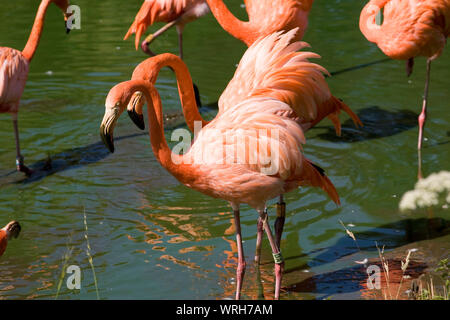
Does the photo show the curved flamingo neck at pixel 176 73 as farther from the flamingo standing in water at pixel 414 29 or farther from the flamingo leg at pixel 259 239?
the flamingo standing in water at pixel 414 29

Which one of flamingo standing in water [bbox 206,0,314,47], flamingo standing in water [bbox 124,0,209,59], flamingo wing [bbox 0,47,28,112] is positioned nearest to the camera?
flamingo wing [bbox 0,47,28,112]

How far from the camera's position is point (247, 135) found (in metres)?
3.86

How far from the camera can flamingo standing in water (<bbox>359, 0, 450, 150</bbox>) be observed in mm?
5914

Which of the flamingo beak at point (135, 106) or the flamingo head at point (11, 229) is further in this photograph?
the flamingo head at point (11, 229)

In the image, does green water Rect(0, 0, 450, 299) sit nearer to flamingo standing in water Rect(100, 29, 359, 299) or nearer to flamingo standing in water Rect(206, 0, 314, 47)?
flamingo standing in water Rect(100, 29, 359, 299)

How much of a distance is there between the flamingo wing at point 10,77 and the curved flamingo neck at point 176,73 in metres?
2.10

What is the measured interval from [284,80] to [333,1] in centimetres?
672

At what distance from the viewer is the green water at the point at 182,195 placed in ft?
14.5

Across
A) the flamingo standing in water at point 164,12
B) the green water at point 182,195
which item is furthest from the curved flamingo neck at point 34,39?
the flamingo standing in water at point 164,12

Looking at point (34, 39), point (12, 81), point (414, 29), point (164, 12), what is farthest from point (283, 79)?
point (164, 12)

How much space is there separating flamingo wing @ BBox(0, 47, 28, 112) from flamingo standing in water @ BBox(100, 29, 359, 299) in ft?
6.95

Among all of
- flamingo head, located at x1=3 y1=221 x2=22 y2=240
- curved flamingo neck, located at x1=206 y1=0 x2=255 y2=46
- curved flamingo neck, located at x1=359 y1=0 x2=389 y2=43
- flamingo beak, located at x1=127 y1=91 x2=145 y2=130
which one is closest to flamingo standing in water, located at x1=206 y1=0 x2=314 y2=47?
curved flamingo neck, located at x1=206 y1=0 x2=255 y2=46

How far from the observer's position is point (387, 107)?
7254mm

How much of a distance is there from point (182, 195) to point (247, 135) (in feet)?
5.95
